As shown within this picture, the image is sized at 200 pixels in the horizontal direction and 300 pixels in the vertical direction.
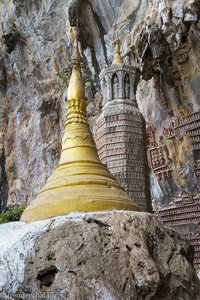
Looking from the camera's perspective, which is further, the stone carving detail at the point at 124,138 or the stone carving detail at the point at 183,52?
the stone carving detail at the point at 183,52

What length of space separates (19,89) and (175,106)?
604 cm

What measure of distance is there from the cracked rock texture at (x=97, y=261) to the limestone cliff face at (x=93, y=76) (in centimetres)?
409

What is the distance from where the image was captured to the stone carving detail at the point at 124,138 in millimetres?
5133

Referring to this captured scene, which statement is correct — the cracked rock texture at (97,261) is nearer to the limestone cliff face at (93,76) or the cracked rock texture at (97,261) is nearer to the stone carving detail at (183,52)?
the limestone cliff face at (93,76)

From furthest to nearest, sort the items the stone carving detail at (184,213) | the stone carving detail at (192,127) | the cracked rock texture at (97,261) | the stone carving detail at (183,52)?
the stone carving detail at (183,52), the stone carving detail at (192,127), the stone carving detail at (184,213), the cracked rock texture at (97,261)

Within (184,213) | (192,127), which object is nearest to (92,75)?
(192,127)

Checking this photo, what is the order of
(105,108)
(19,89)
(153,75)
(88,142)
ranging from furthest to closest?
(19,89) < (153,75) < (105,108) < (88,142)

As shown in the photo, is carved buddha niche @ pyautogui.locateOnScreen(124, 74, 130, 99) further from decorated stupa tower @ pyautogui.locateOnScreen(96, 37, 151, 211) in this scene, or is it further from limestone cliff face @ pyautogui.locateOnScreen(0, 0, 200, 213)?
limestone cliff face @ pyautogui.locateOnScreen(0, 0, 200, 213)

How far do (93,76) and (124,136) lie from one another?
5440 millimetres

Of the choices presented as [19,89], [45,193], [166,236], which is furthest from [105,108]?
[19,89]

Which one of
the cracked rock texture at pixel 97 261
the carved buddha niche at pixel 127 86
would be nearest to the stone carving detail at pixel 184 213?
the carved buddha niche at pixel 127 86

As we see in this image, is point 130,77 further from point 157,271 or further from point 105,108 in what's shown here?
point 157,271

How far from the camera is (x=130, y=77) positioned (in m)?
6.00

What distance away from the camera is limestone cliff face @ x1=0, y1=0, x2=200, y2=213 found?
7.87 meters
